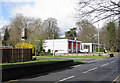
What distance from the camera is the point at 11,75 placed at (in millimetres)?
12672

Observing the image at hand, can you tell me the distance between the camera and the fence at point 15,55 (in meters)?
25.3

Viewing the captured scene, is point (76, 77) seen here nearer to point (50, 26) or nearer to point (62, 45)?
point (62, 45)

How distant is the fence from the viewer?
25339mm

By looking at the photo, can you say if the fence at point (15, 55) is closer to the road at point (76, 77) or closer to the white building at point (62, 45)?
the road at point (76, 77)

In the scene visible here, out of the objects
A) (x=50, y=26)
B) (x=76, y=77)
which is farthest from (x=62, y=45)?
(x=76, y=77)

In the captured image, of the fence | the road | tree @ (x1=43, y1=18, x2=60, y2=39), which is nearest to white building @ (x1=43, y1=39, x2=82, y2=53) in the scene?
tree @ (x1=43, y1=18, x2=60, y2=39)

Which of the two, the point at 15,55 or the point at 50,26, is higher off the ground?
the point at 50,26

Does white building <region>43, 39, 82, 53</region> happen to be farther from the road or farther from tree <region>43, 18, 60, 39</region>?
the road

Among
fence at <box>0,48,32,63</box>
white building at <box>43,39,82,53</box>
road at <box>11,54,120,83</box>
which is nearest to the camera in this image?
road at <box>11,54,120,83</box>

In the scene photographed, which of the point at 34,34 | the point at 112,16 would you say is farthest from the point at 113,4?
the point at 34,34

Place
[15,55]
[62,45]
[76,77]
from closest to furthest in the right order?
1. [76,77]
2. [15,55]
3. [62,45]

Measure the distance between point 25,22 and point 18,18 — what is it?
2.71 m

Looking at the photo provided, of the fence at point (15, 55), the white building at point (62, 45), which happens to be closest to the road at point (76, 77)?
the fence at point (15, 55)

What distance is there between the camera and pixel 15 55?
27.0 metres
